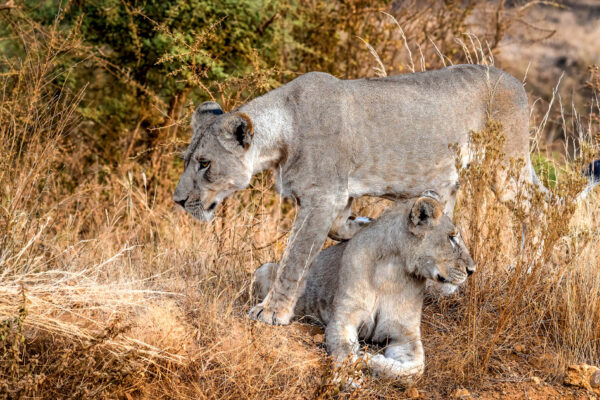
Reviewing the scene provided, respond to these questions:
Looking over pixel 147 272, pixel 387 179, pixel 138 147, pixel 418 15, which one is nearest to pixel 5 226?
pixel 147 272

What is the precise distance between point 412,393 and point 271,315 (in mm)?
1186

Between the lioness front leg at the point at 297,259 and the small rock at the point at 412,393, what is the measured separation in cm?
106

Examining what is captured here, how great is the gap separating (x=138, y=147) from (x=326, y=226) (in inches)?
207

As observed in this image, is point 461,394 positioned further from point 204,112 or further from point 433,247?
point 204,112

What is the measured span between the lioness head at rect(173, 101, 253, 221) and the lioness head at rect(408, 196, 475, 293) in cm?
→ 134

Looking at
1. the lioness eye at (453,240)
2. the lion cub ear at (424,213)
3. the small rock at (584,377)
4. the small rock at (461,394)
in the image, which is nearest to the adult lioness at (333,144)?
the lion cub ear at (424,213)

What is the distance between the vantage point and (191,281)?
5.62m

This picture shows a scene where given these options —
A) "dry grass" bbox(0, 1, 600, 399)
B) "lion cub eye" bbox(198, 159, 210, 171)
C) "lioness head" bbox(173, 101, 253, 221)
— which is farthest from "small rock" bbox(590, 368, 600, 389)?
"lion cub eye" bbox(198, 159, 210, 171)

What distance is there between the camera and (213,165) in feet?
17.7

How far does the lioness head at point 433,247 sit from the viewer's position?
4.79m

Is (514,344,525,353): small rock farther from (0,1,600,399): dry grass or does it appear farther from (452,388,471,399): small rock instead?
(452,388,471,399): small rock

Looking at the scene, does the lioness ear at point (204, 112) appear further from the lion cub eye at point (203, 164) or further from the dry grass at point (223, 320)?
the dry grass at point (223, 320)

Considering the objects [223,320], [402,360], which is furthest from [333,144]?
[402,360]

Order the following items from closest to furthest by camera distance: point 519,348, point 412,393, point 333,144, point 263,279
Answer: point 412,393 < point 519,348 < point 333,144 < point 263,279
